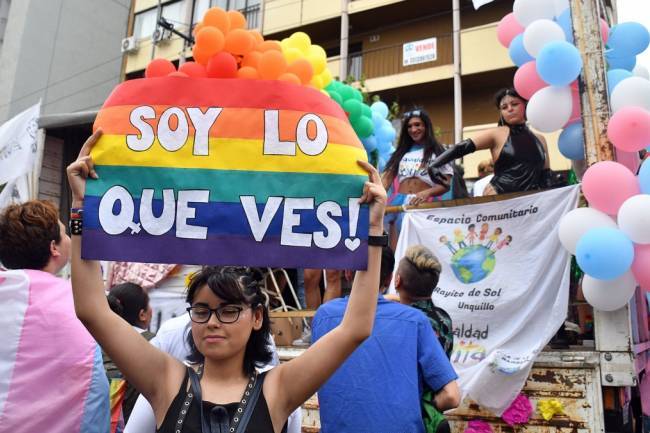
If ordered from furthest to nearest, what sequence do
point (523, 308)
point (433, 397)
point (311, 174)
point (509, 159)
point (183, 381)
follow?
point (509, 159)
point (523, 308)
point (433, 397)
point (311, 174)
point (183, 381)

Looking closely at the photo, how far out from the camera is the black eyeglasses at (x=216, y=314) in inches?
69.4

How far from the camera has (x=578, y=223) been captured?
343 cm

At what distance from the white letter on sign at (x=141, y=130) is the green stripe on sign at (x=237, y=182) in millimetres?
86

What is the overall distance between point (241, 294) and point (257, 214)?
30cm

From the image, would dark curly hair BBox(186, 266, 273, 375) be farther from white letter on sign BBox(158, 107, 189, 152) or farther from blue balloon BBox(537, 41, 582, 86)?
blue balloon BBox(537, 41, 582, 86)

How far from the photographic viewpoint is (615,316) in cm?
331

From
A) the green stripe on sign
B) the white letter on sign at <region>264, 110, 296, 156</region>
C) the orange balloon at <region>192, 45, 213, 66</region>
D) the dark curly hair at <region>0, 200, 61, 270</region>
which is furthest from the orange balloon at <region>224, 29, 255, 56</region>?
the green stripe on sign

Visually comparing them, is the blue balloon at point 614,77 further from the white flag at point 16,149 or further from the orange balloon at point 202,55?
the white flag at point 16,149

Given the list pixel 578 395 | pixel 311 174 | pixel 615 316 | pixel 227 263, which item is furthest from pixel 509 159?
pixel 227 263

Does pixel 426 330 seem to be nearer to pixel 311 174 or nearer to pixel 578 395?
pixel 311 174

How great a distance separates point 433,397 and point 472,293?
169 centimetres

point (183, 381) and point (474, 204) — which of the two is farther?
point (474, 204)

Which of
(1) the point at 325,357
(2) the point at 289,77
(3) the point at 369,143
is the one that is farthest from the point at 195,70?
(1) the point at 325,357

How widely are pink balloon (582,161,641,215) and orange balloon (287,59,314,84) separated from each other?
8.44 ft
